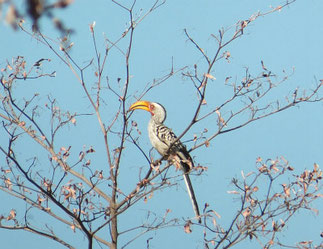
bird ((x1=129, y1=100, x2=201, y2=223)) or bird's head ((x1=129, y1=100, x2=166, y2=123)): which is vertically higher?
bird's head ((x1=129, y1=100, x2=166, y2=123))

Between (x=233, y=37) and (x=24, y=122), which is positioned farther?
(x=24, y=122)

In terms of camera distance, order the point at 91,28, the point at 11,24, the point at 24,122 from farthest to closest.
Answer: the point at 24,122
the point at 91,28
the point at 11,24

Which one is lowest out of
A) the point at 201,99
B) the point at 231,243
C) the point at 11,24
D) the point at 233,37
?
the point at 11,24

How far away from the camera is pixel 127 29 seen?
499 centimetres

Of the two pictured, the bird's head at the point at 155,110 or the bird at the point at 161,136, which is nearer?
the bird at the point at 161,136

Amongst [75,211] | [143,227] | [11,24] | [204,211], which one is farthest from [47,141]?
[11,24]

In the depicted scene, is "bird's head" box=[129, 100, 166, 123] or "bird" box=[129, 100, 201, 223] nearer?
"bird" box=[129, 100, 201, 223]

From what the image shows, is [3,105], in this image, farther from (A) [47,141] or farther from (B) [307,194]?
(B) [307,194]

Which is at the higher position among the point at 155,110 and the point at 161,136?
the point at 155,110

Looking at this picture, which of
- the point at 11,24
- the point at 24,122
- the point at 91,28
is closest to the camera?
the point at 11,24

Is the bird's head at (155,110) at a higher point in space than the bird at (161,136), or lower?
higher

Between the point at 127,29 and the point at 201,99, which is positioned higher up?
the point at 127,29

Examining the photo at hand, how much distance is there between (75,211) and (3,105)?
1.23m

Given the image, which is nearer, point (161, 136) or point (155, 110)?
point (161, 136)
